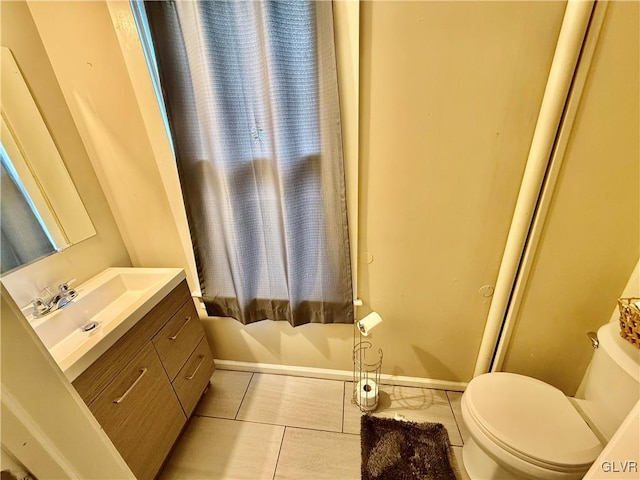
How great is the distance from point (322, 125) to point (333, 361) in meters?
1.35

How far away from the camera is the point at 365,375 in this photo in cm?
164

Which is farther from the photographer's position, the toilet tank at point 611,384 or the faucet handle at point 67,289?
the faucet handle at point 67,289

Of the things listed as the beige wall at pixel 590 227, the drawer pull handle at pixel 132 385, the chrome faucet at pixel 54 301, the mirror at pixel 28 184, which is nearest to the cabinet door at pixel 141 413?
the drawer pull handle at pixel 132 385

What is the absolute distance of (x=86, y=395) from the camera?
0.88 meters

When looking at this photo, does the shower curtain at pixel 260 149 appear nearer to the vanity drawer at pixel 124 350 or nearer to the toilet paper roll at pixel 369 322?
the toilet paper roll at pixel 369 322

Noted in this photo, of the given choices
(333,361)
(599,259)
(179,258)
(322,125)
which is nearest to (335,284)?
(333,361)

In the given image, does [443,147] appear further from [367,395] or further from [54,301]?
[54,301]

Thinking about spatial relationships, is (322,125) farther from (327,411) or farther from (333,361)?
(327,411)

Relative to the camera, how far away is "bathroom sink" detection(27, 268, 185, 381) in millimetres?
897

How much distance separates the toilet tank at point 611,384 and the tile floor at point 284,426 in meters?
0.57

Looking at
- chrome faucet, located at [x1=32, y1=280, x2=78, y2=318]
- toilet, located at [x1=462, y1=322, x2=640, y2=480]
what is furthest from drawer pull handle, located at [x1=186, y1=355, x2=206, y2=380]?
toilet, located at [x1=462, y1=322, x2=640, y2=480]

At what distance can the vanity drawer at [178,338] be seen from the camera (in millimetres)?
1227

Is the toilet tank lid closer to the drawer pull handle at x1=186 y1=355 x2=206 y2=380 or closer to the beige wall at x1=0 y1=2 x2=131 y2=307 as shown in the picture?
the drawer pull handle at x1=186 y1=355 x2=206 y2=380

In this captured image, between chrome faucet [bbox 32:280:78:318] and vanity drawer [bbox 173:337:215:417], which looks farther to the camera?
vanity drawer [bbox 173:337:215:417]
